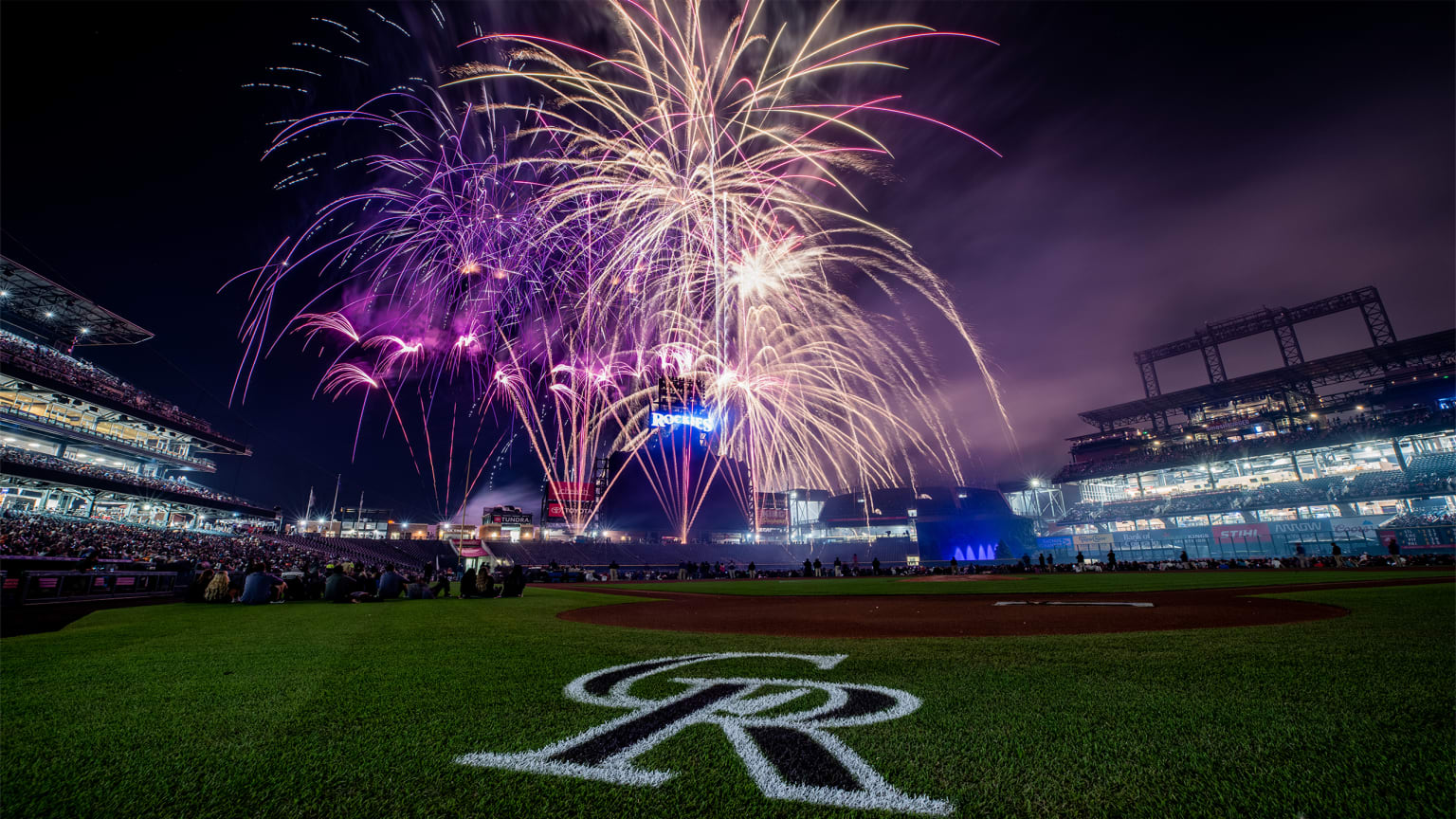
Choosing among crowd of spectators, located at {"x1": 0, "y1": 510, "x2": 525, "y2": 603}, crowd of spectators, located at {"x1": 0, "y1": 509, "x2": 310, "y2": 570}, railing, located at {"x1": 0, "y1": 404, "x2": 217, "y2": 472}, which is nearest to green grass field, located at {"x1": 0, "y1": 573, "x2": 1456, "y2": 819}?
crowd of spectators, located at {"x1": 0, "y1": 510, "x2": 525, "y2": 603}

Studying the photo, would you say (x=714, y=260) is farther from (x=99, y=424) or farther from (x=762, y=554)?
(x=762, y=554)

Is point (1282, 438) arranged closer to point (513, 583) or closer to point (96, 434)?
point (513, 583)

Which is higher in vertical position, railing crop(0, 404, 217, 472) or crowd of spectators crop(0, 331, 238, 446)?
crowd of spectators crop(0, 331, 238, 446)

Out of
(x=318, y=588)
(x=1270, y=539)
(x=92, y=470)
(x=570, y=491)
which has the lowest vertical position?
(x=318, y=588)

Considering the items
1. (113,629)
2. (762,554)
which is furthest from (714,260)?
(762,554)

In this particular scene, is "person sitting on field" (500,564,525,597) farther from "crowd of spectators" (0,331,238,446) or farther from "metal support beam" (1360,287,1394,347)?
"metal support beam" (1360,287,1394,347)

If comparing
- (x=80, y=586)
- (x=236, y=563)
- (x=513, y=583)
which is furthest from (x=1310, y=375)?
(x=236, y=563)
